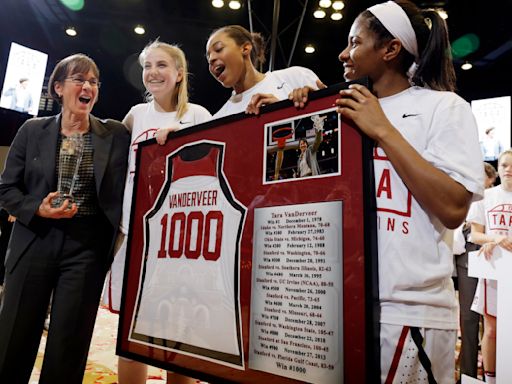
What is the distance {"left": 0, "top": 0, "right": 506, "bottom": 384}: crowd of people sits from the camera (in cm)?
87

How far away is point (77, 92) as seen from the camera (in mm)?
1675

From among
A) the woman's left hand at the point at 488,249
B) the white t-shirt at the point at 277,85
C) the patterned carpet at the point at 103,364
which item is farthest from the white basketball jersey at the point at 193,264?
the woman's left hand at the point at 488,249

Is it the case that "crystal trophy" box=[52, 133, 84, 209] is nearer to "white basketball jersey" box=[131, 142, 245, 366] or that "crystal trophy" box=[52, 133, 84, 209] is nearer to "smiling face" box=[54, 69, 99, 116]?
"smiling face" box=[54, 69, 99, 116]

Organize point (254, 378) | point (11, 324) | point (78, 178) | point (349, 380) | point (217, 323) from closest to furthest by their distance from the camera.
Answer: point (349, 380) < point (254, 378) < point (217, 323) < point (11, 324) < point (78, 178)

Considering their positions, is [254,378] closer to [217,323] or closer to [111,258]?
[217,323]

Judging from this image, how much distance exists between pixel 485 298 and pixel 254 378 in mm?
2385

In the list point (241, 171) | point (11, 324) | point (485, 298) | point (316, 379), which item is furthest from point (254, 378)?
point (485, 298)

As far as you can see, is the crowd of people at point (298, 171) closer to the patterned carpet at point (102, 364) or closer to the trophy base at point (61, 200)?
the trophy base at point (61, 200)

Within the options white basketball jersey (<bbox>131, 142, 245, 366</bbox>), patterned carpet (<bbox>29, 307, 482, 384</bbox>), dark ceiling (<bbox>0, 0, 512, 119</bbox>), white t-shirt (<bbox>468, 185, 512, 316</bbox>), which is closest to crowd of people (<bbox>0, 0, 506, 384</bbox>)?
white basketball jersey (<bbox>131, 142, 245, 366</bbox>)

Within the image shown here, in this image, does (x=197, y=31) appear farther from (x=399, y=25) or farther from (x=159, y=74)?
(x=399, y=25)

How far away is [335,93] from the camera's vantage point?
0.94 meters

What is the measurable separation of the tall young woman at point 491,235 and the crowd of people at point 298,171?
31 cm

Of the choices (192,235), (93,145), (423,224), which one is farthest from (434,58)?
(93,145)

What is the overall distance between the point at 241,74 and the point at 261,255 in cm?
101
